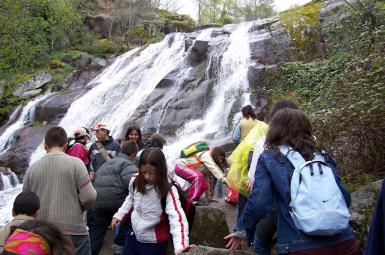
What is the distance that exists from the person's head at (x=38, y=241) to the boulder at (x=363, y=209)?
111 inches

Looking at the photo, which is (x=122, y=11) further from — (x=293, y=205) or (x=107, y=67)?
(x=293, y=205)

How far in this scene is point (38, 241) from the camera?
193 centimetres

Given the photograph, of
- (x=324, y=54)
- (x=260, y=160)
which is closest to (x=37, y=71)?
(x=324, y=54)

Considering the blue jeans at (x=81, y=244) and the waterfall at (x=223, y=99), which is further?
the waterfall at (x=223, y=99)

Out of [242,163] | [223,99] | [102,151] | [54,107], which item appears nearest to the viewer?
[242,163]

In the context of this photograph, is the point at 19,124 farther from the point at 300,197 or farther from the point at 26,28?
the point at 300,197

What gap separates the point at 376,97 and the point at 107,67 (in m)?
23.2

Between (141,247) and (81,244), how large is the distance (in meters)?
0.83

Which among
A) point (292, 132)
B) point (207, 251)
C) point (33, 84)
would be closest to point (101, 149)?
point (207, 251)

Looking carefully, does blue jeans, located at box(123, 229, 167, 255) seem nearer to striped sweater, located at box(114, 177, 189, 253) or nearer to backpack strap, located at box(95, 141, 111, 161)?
striped sweater, located at box(114, 177, 189, 253)

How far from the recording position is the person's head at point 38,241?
1905 mm

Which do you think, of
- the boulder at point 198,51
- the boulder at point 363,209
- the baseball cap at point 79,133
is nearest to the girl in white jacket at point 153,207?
the boulder at point 363,209

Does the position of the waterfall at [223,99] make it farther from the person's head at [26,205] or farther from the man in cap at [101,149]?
the person's head at [26,205]

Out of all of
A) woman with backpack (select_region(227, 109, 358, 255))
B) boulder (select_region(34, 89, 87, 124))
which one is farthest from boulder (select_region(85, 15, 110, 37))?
woman with backpack (select_region(227, 109, 358, 255))
